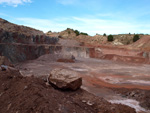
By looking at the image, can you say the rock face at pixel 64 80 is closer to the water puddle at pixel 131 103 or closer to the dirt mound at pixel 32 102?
the dirt mound at pixel 32 102

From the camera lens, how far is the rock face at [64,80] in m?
6.91

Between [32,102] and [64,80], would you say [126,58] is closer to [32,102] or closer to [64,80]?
[64,80]

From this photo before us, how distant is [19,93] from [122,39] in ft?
153

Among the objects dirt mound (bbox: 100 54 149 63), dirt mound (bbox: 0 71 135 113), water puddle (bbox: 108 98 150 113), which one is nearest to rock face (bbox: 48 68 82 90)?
dirt mound (bbox: 0 71 135 113)

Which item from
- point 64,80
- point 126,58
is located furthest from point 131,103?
point 126,58

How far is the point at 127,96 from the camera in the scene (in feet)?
30.1

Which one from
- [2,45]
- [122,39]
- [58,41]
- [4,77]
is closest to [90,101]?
[4,77]

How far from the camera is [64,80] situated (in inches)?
272

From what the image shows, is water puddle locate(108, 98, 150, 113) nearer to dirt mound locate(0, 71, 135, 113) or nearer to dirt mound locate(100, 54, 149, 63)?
dirt mound locate(0, 71, 135, 113)

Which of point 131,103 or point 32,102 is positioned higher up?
point 32,102

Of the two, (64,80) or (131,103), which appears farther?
(131,103)

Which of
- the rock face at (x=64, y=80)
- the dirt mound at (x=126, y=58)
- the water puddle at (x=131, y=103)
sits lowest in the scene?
the dirt mound at (x=126, y=58)

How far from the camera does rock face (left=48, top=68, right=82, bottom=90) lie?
272 inches

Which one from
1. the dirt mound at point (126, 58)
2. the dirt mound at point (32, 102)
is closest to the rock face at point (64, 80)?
the dirt mound at point (32, 102)
